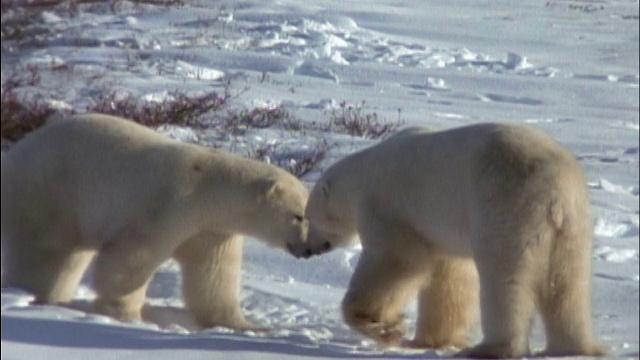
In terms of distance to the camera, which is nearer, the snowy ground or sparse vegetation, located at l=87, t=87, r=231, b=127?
the snowy ground

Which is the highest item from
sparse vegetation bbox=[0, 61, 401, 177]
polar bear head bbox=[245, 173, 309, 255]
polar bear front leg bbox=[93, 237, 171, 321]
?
sparse vegetation bbox=[0, 61, 401, 177]

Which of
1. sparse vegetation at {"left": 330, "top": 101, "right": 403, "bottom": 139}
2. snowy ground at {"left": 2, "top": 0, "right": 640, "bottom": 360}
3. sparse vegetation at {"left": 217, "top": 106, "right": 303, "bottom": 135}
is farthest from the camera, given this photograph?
sparse vegetation at {"left": 330, "top": 101, "right": 403, "bottom": 139}

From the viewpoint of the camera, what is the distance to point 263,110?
4020 mm

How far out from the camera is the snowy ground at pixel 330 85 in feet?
10.3

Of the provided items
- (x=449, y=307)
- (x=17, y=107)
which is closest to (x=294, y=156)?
(x=449, y=307)

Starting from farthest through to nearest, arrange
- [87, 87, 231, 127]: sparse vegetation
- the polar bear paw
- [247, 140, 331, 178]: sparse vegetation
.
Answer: [247, 140, 331, 178]: sparse vegetation
[87, 87, 231, 127]: sparse vegetation
the polar bear paw

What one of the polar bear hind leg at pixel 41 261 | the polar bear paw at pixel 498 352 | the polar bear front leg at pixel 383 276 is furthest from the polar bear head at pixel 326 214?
the polar bear hind leg at pixel 41 261

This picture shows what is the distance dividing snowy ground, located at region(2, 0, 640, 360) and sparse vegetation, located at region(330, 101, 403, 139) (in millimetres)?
32

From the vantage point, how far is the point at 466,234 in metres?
3.36

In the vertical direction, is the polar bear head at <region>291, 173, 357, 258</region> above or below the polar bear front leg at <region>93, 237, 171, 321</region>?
above

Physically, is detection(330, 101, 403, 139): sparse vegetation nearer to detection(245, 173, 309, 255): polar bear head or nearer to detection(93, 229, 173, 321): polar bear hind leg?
detection(245, 173, 309, 255): polar bear head

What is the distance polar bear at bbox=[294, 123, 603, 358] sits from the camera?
3.22 metres

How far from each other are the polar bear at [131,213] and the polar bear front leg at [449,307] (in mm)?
420

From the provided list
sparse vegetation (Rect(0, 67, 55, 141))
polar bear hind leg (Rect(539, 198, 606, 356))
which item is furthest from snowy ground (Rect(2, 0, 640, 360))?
polar bear hind leg (Rect(539, 198, 606, 356))
